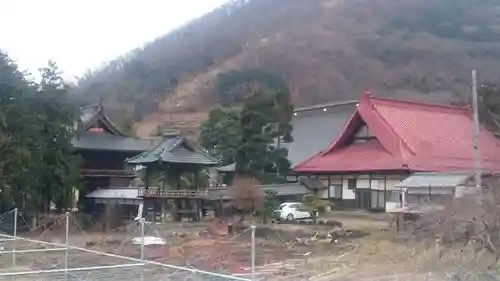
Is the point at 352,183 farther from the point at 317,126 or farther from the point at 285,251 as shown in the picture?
the point at 285,251

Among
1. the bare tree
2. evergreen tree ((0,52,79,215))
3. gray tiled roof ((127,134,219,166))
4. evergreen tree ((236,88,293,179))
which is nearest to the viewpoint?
the bare tree

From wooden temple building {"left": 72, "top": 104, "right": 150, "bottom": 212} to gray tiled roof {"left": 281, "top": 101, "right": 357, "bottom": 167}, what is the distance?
9534 mm

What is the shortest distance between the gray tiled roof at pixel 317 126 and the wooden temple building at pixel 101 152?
9.53 m

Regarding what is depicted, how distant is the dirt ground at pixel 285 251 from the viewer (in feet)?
35.9

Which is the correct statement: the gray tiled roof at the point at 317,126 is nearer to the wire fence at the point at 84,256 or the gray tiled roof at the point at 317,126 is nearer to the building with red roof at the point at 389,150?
the building with red roof at the point at 389,150

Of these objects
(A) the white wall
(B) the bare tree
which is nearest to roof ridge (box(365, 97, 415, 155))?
(A) the white wall

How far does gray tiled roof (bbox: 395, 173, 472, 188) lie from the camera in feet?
67.6

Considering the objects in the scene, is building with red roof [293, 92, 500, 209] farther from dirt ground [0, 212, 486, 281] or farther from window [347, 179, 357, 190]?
dirt ground [0, 212, 486, 281]

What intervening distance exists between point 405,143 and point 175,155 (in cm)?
928

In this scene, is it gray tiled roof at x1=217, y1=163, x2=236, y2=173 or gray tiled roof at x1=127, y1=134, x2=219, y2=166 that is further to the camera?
gray tiled roof at x1=217, y1=163, x2=236, y2=173

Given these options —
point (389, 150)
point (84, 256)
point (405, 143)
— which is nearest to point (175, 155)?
point (389, 150)

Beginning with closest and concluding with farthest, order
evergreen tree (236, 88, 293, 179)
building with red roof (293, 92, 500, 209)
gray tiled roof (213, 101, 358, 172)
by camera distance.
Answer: evergreen tree (236, 88, 293, 179) → building with red roof (293, 92, 500, 209) → gray tiled roof (213, 101, 358, 172)

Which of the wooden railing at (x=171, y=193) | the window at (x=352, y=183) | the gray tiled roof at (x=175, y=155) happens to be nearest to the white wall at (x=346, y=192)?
the window at (x=352, y=183)

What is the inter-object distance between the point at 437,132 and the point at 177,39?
66344 mm
